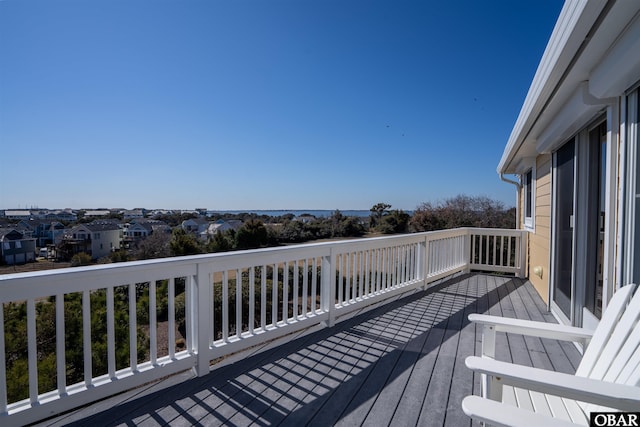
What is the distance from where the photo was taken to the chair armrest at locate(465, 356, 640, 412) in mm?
904

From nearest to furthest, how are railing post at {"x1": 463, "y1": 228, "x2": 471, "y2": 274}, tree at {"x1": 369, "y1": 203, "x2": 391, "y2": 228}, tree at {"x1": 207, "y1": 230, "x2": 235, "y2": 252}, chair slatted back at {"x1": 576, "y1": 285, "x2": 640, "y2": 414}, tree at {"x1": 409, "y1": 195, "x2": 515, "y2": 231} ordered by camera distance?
chair slatted back at {"x1": 576, "y1": 285, "x2": 640, "y2": 414} → railing post at {"x1": 463, "y1": 228, "x2": 471, "y2": 274} → tree at {"x1": 207, "y1": 230, "x2": 235, "y2": 252} → tree at {"x1": 409, "y1": 195, "x2": 515, "y2": 231} → tree at {"x1": 369, "y1": 203, "x2": 391, "y2": 228}

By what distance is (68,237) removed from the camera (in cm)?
472

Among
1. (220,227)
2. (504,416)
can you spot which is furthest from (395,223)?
(504,416)

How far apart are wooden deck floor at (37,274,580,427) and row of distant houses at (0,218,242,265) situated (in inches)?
107

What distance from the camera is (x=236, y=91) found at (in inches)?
314

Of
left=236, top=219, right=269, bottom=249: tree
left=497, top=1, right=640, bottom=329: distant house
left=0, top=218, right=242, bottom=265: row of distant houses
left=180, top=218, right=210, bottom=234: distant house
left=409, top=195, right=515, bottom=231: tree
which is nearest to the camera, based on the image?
left=497, top=1, right=640, bottom=329: distant house

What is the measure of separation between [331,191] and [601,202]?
14.4m

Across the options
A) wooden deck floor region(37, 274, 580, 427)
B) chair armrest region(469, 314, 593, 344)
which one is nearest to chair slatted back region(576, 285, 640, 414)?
chair armrest region(469, 314, 593, 344)

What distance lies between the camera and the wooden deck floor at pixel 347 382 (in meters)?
1.84

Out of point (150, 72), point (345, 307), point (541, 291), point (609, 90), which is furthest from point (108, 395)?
point (150, 72)

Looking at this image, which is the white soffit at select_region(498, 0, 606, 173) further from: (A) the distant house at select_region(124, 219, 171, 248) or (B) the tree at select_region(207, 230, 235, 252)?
(B) the tree at select_region(207, 230, 235, 252)

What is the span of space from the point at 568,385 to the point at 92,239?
6.13 metres

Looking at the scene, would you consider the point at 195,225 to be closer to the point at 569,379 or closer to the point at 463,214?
the point at 569,379

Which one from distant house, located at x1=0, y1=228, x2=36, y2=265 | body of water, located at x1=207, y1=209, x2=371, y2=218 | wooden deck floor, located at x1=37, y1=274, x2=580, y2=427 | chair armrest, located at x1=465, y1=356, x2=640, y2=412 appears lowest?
wooden deck floor, located at x1=37, y1=274, x2=580, y2=427
